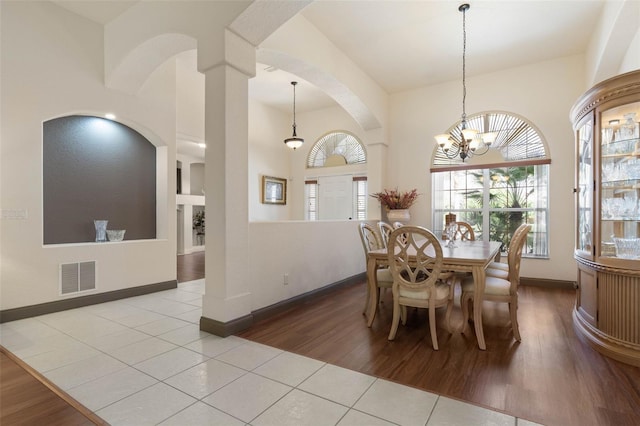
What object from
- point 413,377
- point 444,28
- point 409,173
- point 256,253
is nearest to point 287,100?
point 409,173

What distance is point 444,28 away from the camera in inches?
161

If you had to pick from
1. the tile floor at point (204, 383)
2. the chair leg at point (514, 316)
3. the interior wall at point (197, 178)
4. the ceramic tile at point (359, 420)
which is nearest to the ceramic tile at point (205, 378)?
the tile floor at point (204, 383)

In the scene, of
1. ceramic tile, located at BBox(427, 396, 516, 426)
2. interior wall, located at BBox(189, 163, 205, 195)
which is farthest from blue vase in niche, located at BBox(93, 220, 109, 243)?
interior wall, located at BBox(189, 163, 205, 195)

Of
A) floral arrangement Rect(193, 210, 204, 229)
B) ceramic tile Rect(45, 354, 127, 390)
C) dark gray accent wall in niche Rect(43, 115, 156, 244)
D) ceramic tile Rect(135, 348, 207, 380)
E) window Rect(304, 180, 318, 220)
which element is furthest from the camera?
floral arrangement Rect(193, 210, 204, 229)

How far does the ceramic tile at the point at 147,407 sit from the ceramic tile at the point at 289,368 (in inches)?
20.6

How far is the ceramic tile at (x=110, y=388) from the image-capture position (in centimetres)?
183

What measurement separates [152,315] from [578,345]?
4.15 meters

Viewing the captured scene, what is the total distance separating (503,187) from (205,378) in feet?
17.7

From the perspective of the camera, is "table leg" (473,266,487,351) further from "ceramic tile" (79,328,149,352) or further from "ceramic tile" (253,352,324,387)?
"ceramic tile" (79,328,149,352)

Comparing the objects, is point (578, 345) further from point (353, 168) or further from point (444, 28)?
point (353, 168)

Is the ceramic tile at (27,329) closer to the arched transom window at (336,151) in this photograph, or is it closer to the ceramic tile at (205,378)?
the ceramic tile at (205,378)

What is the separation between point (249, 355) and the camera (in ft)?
7.97

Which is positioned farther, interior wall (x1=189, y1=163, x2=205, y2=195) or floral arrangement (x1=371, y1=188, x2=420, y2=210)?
interior wall (x1=189, y1=163, x2=205, y2=195)

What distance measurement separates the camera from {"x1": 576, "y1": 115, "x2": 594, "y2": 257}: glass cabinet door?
2734 millimetres
